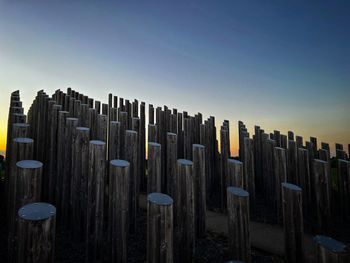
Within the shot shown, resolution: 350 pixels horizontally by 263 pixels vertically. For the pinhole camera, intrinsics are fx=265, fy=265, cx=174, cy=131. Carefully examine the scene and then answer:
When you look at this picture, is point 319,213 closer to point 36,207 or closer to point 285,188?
point 285,188

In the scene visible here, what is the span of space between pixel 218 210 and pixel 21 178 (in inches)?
120

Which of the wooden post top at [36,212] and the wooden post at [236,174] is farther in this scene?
the wooden post at [236,174]

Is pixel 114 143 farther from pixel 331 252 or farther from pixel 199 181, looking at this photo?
pixel 331 252

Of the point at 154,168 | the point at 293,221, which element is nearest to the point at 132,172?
the point at 154,168

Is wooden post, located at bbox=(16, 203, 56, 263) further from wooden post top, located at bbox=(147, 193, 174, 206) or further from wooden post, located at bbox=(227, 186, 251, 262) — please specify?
wooden post, located at bbox=(227, 186, 251, 262)

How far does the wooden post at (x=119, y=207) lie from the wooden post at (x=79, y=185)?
1.77ft

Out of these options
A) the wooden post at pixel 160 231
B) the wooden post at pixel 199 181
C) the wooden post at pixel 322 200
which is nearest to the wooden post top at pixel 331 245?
the wooden post at pixel 160 231

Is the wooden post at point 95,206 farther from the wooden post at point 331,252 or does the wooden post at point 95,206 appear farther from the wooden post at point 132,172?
the wooden post at point 331,252

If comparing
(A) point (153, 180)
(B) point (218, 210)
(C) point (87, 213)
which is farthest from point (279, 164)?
(C) point (87, 213)

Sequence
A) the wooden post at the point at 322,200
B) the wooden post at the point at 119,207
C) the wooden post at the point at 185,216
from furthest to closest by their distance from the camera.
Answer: the wooden post at the point at 322,200 < the wooden post at the point at 185,216 < the wooden post at the point at 119,207

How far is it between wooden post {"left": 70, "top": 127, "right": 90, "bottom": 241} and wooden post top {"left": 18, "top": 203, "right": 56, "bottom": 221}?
91 cm

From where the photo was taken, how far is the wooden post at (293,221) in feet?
7.87

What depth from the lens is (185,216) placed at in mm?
2350

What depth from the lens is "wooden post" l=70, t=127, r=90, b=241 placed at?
2.66m
